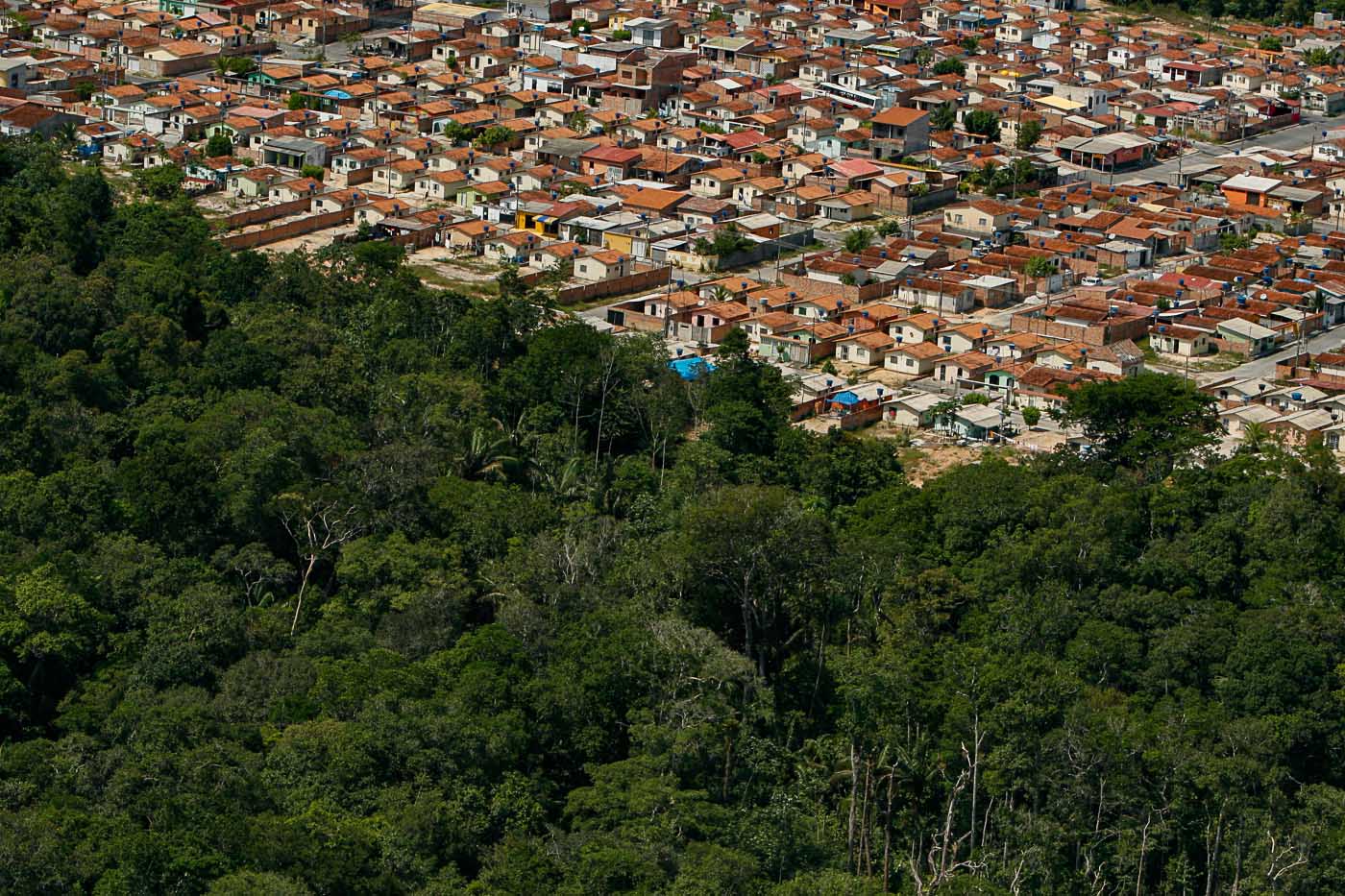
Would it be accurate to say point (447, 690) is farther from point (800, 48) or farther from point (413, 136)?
point (800, 48)

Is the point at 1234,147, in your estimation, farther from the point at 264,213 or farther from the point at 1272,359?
the point at 264,213

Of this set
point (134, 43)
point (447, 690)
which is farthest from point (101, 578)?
point (134, 43)

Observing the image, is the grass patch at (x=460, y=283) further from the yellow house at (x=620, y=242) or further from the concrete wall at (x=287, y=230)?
the yellow house at (x=620, y=242)

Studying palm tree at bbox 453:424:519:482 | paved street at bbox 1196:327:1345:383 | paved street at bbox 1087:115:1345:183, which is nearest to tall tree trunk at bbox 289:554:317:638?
palm tree at bbox 453:424:519:482

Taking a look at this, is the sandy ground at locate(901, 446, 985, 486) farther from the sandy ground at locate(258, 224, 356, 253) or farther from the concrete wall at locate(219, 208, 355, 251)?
the concrete wall at locate(219, 208, 355, 251)

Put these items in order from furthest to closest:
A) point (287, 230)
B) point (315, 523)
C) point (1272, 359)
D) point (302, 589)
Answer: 1. point (287, 230)
2. point (1272, 359)
3. point (315, 523)
4. point (302, 589)

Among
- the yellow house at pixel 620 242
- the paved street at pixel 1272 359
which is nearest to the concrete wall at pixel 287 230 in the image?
the yellow house at pixel 620 242

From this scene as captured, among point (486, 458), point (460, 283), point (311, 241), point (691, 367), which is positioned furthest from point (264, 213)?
point (486, 458)
